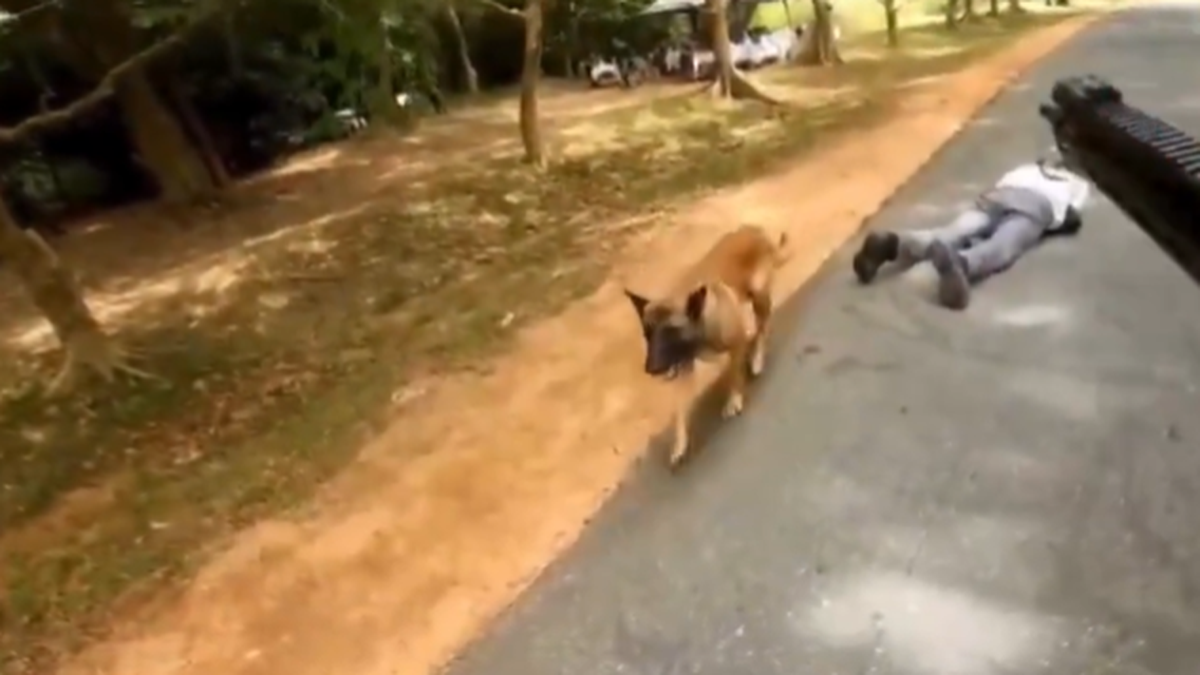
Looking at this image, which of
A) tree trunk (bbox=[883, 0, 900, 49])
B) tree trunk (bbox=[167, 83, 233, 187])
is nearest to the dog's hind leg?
tree trunk (bbox=[167, 83, 233, 187])

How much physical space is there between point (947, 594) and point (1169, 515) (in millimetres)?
457

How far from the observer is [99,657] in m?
1.91

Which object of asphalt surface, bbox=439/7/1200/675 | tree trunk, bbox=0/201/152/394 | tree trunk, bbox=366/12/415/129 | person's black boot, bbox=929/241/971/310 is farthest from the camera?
tree trunk, bbox=366/12/415/129

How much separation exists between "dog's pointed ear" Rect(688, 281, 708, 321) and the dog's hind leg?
338mm

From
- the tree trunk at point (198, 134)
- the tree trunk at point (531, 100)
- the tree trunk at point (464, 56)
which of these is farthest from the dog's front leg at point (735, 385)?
the tree trunk at point (464, 56)

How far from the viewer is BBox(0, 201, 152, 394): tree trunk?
10.0ft

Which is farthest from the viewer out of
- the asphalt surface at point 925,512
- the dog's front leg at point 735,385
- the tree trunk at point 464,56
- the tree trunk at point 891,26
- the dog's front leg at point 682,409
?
the tree trunk at point 891,26

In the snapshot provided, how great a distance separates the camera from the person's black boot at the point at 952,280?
2.95 m

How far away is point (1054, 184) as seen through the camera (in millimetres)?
3398

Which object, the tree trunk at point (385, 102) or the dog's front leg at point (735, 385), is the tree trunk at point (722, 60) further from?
the dog's front leg at point (735, 385)

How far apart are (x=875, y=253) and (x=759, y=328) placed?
0.66 meters

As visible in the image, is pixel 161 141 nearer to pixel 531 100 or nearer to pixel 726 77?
pixel 531 100

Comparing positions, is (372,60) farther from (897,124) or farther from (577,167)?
(897,124)

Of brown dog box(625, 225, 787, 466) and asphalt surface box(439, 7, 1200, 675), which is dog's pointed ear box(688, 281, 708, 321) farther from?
asphalt surface box(439, 7, 1200, 675)
